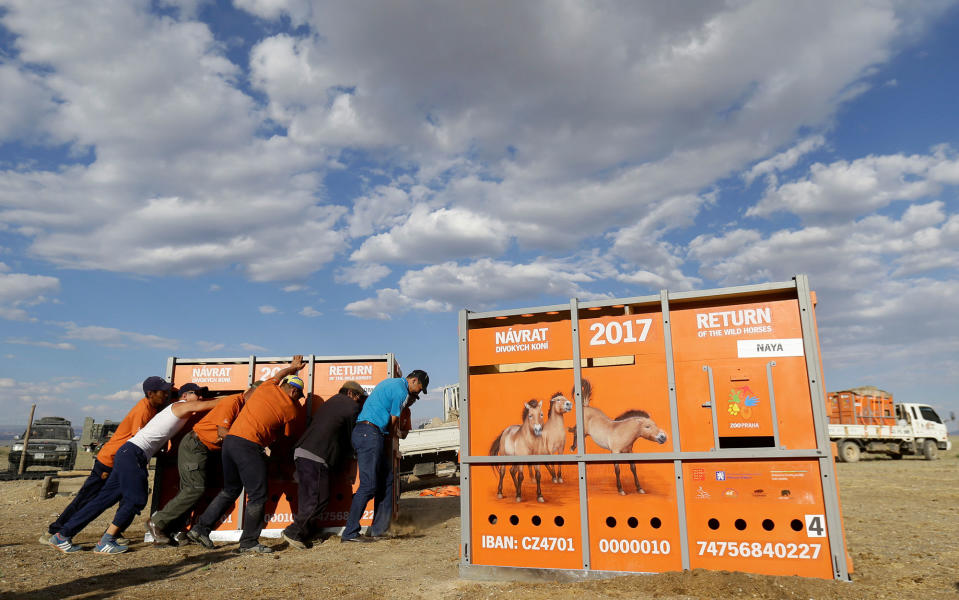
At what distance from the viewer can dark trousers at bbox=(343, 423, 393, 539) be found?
281 inches

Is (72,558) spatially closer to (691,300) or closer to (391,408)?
(391,408)

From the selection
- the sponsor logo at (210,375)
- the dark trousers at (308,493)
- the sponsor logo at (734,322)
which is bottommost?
the dark trousers at (308,493)

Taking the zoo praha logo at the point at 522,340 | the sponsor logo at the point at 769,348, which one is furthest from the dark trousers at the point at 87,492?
the sponsor logo at the point at 769,348

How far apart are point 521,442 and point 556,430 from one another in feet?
1.18

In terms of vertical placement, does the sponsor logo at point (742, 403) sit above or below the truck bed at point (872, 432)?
above

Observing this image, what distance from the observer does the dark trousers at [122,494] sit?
674cm

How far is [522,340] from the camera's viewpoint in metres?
5.74

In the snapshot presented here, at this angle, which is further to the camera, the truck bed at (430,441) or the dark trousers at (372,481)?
the truck bed at (430,441)

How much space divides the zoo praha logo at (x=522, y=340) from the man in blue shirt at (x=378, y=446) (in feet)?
6.73

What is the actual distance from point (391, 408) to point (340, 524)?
6.23 ft

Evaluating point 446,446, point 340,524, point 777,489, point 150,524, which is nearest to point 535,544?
point 777,489

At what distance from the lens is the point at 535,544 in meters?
5.31

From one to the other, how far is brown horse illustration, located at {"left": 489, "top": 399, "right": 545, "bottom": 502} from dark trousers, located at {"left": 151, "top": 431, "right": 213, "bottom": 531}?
396cm

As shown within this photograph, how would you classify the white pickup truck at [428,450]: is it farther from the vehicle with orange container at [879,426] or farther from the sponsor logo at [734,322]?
the vehicle with orange container at [879,426]
